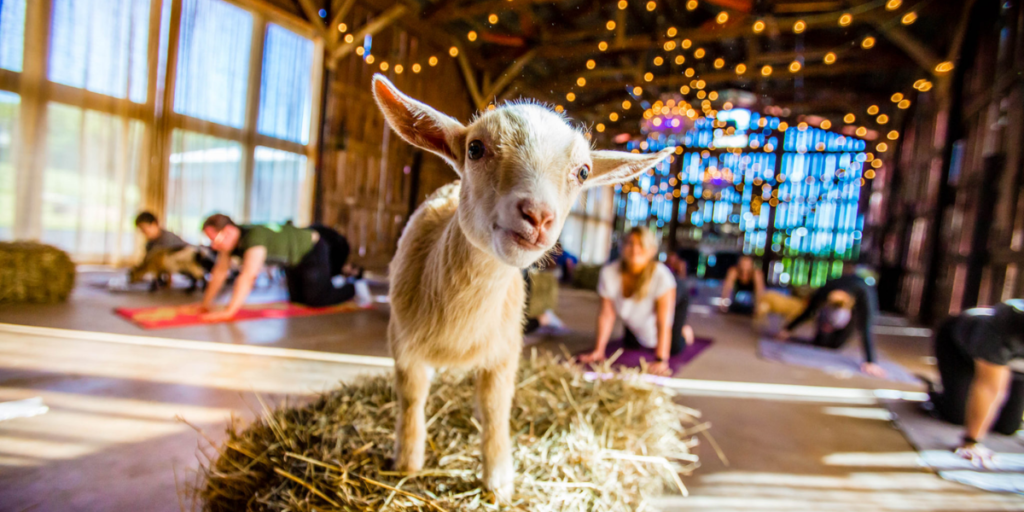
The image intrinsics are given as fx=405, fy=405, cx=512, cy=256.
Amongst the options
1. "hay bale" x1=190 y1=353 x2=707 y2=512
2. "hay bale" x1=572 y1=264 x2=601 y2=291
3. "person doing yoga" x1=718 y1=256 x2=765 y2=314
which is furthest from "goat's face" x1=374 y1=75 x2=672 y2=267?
"person doing yoga" x1=718 y1=256 x2=765 y2=314

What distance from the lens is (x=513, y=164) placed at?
2.63ft

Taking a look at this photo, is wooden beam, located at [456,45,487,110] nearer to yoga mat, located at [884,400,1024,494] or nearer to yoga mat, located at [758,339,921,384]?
yoga mat, located at [884,400,1024,494]

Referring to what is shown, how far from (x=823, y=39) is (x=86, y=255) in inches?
116

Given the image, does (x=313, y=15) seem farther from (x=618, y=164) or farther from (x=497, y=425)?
(x=497, y=425)

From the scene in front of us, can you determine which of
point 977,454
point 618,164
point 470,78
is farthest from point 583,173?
point 977,454

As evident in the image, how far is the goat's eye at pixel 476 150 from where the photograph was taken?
87cm

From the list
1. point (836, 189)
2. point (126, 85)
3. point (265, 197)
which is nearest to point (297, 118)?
point (126, 85)

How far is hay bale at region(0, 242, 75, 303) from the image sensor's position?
1047 millimetres

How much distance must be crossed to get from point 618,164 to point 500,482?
926 millimetres

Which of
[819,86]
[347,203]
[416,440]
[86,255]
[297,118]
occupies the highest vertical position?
[819,86]

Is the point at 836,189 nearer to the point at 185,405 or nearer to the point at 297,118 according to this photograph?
the point at 297,118

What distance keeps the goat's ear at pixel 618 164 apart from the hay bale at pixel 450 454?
3.00ft

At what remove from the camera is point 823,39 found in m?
1.56

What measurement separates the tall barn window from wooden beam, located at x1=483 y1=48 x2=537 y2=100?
649 mm
